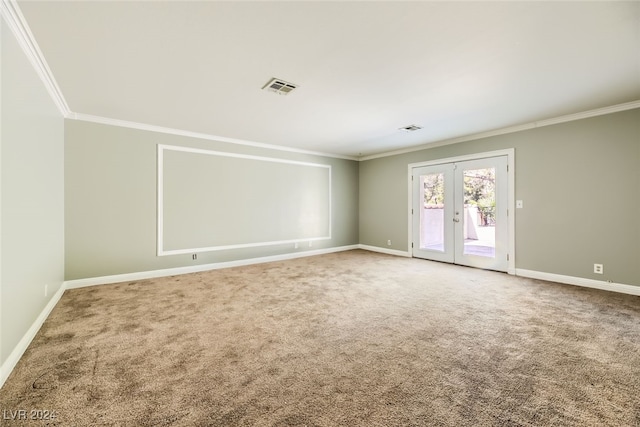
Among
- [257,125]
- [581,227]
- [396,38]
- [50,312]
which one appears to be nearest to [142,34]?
[396,38]

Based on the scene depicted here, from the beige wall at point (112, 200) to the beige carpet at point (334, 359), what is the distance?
60cm

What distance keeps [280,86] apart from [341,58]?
851mm

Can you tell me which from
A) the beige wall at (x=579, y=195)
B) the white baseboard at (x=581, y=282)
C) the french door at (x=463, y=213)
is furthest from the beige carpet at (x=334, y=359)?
the french door at (x=463, y=213)

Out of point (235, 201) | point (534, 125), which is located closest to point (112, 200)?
point (235, 201)

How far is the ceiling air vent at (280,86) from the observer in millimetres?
2922

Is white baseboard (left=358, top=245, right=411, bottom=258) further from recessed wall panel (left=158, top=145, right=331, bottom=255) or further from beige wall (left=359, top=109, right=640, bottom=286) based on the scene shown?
beige wall (left=359, top=109, right=640, bottom=286)

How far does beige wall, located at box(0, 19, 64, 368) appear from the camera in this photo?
184 cm

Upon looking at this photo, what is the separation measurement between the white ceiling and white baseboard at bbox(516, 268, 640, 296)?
242cm

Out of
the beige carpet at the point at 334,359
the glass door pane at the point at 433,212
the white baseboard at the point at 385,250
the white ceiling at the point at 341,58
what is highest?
the white ceiling at the point at 341,58

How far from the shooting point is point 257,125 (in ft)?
14.6

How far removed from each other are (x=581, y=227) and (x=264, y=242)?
5.29 m

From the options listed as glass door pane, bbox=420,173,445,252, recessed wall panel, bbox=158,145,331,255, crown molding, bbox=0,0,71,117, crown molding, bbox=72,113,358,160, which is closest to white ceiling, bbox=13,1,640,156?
crown molding, bbox=0,0,71,117

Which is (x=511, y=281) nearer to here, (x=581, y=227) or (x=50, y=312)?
(x=581, y=227)

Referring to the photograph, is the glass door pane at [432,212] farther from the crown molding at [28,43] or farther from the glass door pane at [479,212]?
the crown molding at [28,43]
